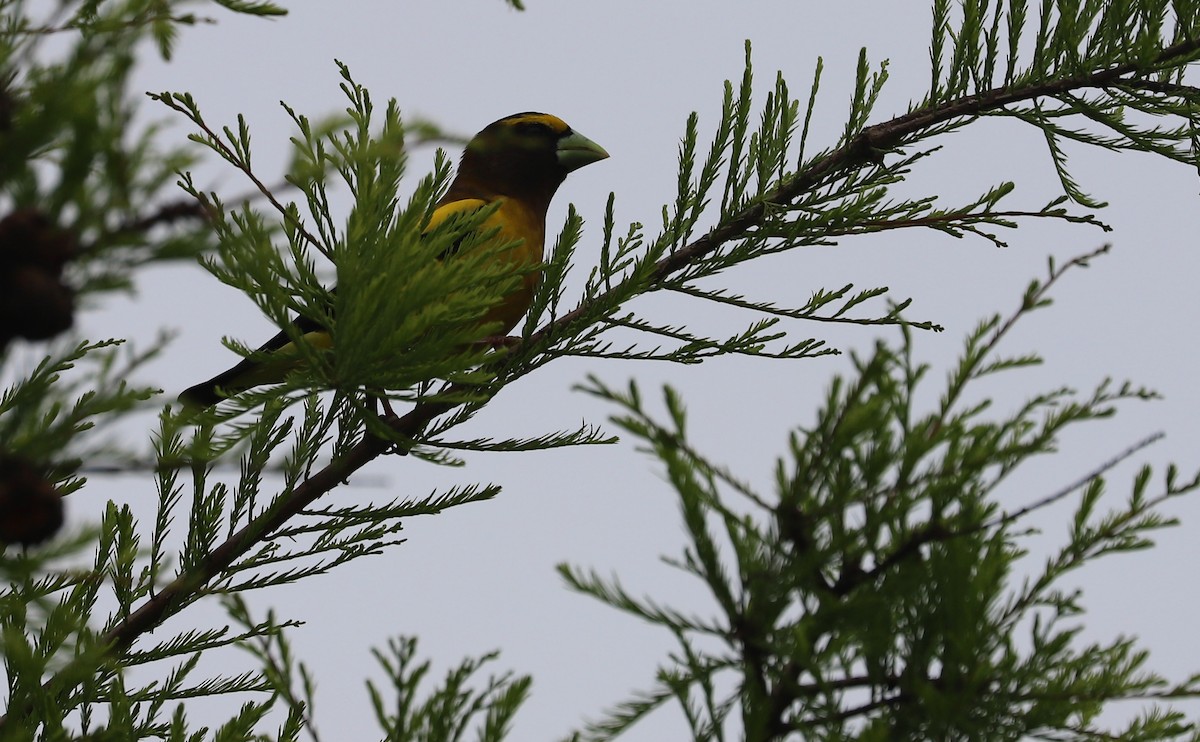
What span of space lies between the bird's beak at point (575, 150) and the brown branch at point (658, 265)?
2518mm

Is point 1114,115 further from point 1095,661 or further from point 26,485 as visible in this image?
point 26,485

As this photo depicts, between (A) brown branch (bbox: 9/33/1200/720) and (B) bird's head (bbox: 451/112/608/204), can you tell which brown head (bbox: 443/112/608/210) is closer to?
(B) bird's head (bbox: 451/112/608/204)

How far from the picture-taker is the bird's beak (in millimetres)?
6270

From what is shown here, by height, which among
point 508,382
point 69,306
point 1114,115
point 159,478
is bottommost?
point 69,306

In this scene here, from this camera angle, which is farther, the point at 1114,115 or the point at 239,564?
the point at 1114,115

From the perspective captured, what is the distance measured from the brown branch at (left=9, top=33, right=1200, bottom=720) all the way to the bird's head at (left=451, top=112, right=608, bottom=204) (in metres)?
2.42

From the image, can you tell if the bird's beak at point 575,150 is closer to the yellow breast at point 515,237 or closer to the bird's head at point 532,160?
the bird's head at point 532,160

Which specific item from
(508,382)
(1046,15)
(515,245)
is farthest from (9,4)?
(1046,15)

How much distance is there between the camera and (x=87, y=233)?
1.80 metres

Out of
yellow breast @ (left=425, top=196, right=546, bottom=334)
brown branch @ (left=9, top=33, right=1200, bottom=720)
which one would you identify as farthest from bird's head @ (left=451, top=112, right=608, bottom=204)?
brown branch @ (left=9, top=33, right=1200, bottom=720)

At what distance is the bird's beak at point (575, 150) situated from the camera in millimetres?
6270

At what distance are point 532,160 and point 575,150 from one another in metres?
0.23

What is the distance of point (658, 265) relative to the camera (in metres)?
3.81

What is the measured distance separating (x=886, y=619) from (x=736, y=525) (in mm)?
294
